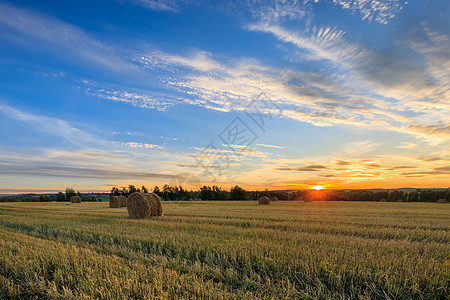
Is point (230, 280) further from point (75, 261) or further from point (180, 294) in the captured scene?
point (75, 261)

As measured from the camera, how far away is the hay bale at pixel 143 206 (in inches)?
663

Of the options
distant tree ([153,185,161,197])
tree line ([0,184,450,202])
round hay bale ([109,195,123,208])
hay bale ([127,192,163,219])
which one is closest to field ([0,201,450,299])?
hay bale ([127,192,163,219])

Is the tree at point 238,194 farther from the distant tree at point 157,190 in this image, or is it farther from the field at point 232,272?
the field at point 232,272

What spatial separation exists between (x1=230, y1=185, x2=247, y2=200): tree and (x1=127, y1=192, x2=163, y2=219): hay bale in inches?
2224

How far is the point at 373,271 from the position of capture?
4793 mm

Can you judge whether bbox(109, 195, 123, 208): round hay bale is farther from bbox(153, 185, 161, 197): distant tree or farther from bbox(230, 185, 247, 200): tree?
bbox(230, 185, 247, 200): tree

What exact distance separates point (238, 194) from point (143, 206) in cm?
5814

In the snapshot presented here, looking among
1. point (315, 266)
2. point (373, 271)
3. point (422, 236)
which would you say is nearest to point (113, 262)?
point (315, 266)

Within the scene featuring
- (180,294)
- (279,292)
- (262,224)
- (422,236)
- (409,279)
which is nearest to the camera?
(180,294)

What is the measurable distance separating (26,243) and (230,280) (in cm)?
660

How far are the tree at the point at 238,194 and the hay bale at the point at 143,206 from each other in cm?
5648

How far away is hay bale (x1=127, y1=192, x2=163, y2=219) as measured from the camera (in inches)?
663

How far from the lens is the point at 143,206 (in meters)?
16.9

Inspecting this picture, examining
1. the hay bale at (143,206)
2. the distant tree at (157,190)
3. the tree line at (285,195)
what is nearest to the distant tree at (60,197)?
the tree line at (285,195)
